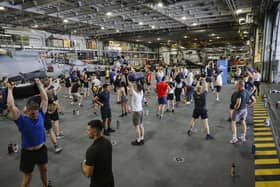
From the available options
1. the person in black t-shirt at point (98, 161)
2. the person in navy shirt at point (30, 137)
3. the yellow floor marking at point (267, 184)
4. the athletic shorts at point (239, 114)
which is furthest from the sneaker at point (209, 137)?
the person in navy shirt at point (30, 137)

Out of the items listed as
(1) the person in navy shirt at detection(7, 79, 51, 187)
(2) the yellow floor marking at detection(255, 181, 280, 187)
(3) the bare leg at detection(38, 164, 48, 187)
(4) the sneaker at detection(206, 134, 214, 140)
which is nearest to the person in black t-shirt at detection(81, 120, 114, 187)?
(1) the person in navy shirt at detection(7, 79, 51, 187)

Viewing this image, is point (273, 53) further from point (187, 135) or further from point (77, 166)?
point (77, 166)

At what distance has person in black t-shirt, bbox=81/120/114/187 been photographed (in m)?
1.89

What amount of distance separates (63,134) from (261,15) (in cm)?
1531

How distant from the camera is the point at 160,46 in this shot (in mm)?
39312

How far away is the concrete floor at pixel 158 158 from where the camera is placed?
10.8ft

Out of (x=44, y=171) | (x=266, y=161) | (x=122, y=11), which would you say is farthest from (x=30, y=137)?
(x=122, y=11)

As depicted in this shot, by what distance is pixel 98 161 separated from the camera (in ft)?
6.25

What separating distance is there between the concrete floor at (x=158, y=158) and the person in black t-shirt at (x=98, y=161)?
1.36 m

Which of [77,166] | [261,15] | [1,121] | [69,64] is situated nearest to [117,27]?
[69,64]

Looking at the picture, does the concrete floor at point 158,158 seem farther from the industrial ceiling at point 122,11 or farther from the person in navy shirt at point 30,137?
the industrial ceiling at point 122,11

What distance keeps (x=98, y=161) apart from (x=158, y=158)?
2396mm

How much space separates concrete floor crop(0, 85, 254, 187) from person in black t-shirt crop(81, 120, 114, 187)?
1362mm

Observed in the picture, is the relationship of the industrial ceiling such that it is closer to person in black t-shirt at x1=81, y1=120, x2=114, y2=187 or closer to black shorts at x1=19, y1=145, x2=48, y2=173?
black shorts at x1=19, y1=145, x2=48, y2=173
